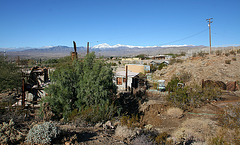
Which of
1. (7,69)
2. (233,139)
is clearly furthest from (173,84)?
(7,69)

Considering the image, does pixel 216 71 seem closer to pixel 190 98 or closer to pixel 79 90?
pixel 190 98

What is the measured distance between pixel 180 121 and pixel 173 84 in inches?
363

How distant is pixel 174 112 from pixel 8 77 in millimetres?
19592

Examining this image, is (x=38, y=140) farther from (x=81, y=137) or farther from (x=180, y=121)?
(x=180, y=121)

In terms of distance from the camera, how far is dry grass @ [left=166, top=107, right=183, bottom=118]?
39.6 ft

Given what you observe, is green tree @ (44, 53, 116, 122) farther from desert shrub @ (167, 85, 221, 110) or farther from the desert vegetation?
desert shrub @ (167, 85, 221, 110)

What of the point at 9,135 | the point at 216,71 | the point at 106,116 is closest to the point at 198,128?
the point at 106,116

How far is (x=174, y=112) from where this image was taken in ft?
40.8

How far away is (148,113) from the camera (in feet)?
42.6

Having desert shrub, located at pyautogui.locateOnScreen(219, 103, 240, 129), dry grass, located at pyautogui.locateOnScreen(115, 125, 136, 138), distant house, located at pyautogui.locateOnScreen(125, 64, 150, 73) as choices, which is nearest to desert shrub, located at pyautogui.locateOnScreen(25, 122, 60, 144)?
dry grass, located at pyautogui.locateOnScreen(115, 125, 136, 138)

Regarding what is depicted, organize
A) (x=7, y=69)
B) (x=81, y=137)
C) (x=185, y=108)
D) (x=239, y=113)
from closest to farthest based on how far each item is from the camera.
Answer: (x=81, y=137) < (x=239, y=113) < (x=185, y=108) < (x=7, y=69)

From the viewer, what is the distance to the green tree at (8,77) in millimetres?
20739

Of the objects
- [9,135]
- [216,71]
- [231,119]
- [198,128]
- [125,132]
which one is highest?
[216,71]

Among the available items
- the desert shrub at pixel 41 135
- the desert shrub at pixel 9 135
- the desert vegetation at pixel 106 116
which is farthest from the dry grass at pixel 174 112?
the desert shrub at pixel 9 135
